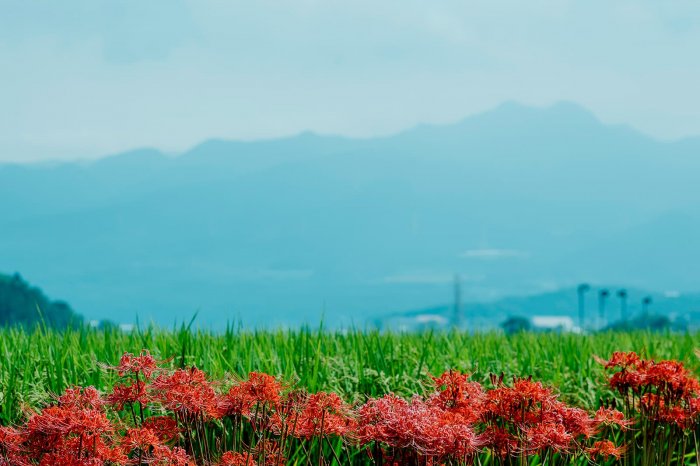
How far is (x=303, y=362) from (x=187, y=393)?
7.62 ft

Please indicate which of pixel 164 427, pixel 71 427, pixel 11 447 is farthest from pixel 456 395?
pixel 11 447

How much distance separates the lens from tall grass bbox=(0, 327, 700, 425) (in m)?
5.44

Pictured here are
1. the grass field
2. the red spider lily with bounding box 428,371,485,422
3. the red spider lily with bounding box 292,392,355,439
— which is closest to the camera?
the red spider lily with bounding box 292,392,355,439

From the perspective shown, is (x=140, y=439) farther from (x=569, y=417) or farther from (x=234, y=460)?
(x=569, y=417)

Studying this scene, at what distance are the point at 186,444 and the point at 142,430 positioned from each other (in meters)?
0.86

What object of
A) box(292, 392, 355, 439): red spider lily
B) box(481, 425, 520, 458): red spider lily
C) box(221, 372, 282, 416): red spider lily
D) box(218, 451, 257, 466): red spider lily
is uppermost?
box(221, 372, 282, 416): red spider lily

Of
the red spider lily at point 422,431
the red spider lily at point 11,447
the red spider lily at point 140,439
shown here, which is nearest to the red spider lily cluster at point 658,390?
the red spider lily at point 422,431

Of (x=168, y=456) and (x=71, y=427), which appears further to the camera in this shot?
(x=168, y=456)

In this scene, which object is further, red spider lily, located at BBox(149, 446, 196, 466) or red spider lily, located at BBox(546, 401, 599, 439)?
red spider lily, located at BBox(546, 401, 599, 439)

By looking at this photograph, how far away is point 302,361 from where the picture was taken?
573 centimetres

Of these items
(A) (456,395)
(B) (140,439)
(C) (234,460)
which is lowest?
(C) (234,460)

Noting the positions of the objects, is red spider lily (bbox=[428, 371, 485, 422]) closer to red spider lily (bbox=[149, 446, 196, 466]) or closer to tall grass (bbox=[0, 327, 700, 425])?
red spider lily (bbox=[149, 446, 196, 466])

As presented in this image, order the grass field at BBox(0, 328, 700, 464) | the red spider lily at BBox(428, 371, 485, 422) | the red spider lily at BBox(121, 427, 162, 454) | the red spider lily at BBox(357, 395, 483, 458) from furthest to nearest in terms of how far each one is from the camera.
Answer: the grass field at BBox(0, 328, 700, 464) → the red spider lily at BBox(428, 371, 485, 422) → the red spider lily at BBox(121, 427, 162, 454) → the red spider lily at BBox(357, 395, 483, 458)

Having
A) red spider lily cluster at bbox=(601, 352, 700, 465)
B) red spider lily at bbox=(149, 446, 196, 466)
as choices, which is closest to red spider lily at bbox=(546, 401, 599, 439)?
red spider lily cluster at bbox=(601, 352, 700, 465)
